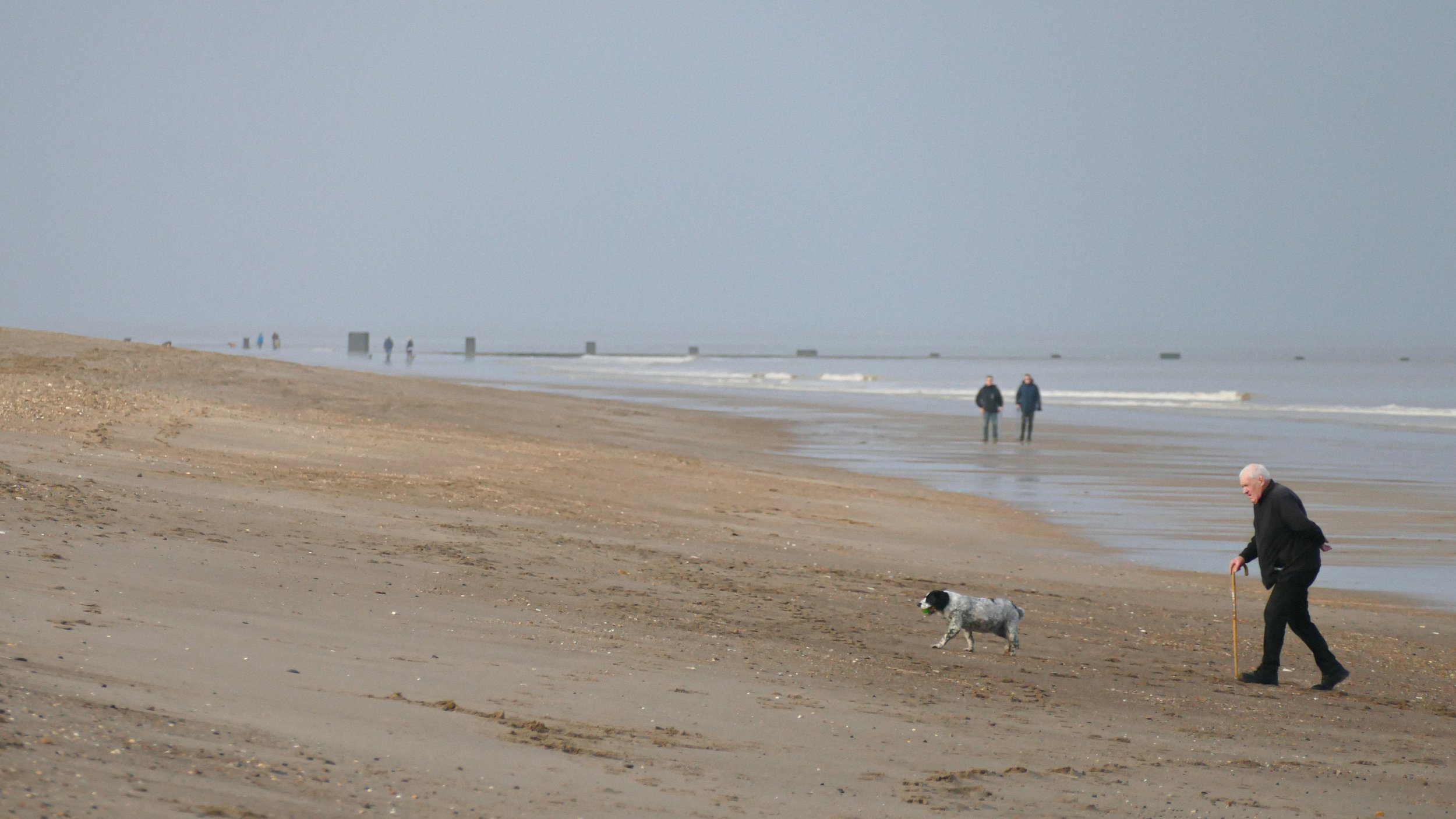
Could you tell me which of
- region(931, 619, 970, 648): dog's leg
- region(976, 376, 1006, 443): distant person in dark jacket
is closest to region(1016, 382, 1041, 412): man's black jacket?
region(976, 376, 1006, 443): distant person in dark jacket

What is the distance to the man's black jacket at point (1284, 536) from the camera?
8.71 m

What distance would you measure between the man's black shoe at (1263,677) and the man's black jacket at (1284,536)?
1.80ft

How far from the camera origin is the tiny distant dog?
905 centimetres

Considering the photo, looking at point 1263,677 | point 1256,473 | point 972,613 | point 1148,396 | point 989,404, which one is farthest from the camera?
point 1148,396

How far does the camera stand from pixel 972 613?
904cm

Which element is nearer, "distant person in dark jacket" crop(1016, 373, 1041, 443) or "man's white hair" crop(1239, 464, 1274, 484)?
"man's white hair" crop(1239, 464, 1274, 484)

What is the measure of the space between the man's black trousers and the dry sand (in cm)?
27

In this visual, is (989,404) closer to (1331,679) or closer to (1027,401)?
(1027,401)

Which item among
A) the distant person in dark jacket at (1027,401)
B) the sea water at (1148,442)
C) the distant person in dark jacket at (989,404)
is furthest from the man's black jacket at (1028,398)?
the sea water at (1148,442)

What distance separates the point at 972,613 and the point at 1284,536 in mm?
2012

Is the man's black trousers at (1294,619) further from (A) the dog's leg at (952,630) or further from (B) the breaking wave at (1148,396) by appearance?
(B) the breaking wave at (1148,396)

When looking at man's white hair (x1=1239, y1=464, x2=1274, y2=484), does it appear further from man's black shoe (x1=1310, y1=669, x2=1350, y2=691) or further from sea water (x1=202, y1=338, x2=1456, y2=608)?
sea water (x1=202, y1=338, x2=1456, y2=608)

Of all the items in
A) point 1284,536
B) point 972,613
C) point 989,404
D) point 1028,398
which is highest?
point 1028,398

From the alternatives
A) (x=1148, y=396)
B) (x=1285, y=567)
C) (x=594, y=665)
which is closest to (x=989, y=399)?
(x=1285, y=567)
